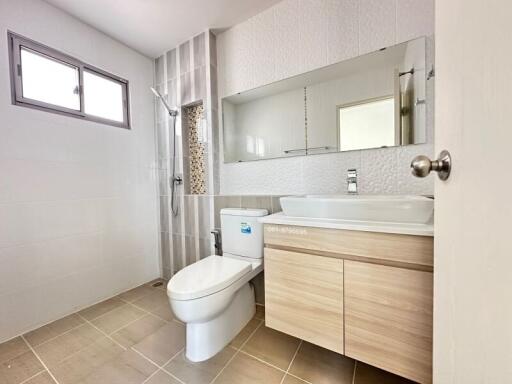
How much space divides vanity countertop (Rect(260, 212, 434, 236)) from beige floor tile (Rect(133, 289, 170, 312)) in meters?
1.26

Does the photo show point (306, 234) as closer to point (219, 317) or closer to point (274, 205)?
point (274, 205)

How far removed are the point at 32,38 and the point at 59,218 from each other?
123cm

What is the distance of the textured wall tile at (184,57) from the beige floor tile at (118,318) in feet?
6.71

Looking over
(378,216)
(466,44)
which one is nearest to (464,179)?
(466,44)

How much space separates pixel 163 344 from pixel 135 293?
0.81 metres

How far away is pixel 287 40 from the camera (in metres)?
1.56

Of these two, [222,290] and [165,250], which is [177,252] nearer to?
[165,250]

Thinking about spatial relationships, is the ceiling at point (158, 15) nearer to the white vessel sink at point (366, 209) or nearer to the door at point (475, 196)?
the white vessel sink at point (366, 209)

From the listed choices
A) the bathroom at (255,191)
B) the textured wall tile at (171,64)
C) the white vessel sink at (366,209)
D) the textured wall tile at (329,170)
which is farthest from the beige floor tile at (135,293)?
the textured wall tile at (171,64)

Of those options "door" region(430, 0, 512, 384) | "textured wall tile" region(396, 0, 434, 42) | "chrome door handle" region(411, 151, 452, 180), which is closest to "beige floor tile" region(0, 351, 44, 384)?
"door" region(430, 0, 512, 384)

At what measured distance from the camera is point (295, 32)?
1528 mm

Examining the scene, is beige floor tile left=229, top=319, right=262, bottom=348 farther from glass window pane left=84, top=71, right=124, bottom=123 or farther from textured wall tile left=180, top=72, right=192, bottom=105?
glass window pane left=84, top=71, right=124, bottom=123

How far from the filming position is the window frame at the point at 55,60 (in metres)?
1.41

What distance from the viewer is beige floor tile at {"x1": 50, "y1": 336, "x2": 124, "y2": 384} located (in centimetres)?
112
